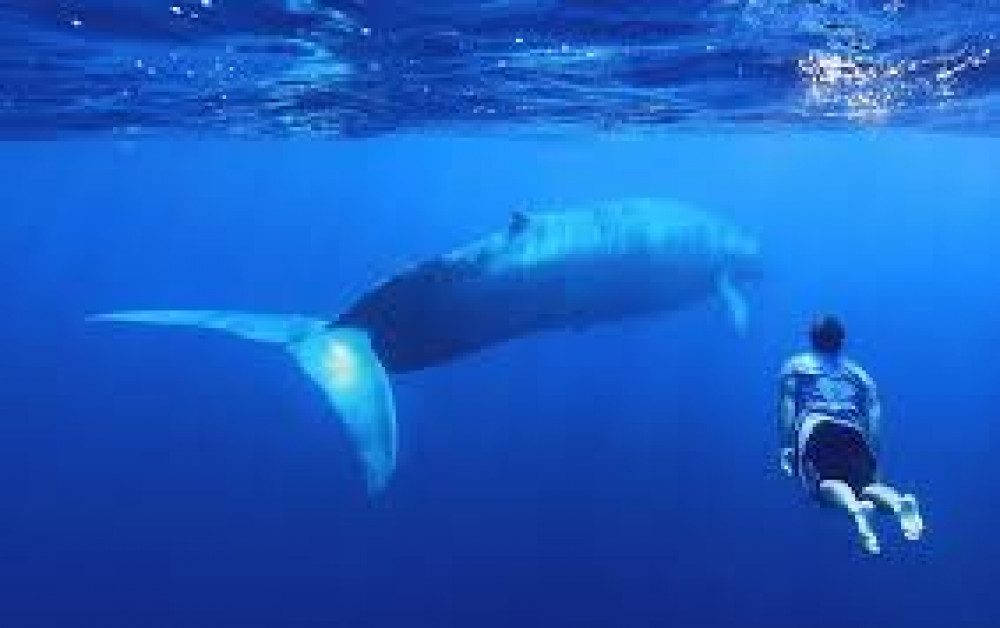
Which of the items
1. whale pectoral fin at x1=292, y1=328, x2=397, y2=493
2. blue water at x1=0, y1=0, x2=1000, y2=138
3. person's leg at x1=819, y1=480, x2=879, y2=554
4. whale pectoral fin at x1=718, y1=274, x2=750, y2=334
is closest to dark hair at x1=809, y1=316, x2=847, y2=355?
person's leg at x1=819, y1=480, x2=879, y2=554

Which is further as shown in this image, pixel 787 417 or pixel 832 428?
pixel 787 417

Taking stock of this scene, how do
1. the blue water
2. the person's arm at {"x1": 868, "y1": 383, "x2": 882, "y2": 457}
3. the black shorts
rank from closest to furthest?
the black shorts
the person's arm at {"x1": 868, "y1": 383, "x2": 882, "y2": 457}
the blue water

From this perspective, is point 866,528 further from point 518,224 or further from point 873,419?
point 518,224

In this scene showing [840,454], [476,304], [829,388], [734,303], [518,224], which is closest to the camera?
[840,454]

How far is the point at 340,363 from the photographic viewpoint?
13883mm

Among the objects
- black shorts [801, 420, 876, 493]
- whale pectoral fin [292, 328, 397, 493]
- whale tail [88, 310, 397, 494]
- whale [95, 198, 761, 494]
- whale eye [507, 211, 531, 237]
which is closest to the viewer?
black shorts [801, 420, 876, 493]

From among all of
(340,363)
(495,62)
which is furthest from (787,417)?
(495,62)

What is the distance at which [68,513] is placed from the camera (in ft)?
92.3

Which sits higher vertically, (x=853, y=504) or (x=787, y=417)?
(x=787, y=417)

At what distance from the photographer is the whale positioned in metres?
13.6

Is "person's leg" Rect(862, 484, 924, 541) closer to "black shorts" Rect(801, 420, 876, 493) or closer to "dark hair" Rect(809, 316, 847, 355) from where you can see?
"black shorts" Rect(801, 420, 876, 493)

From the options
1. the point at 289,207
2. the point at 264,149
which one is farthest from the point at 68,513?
the point at 289,207

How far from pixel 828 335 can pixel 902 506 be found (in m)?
1.85

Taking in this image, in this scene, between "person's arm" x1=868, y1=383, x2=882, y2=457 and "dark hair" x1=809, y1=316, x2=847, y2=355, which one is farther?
"dark hair" x1=809, y1=316, x2=847, y2=355
